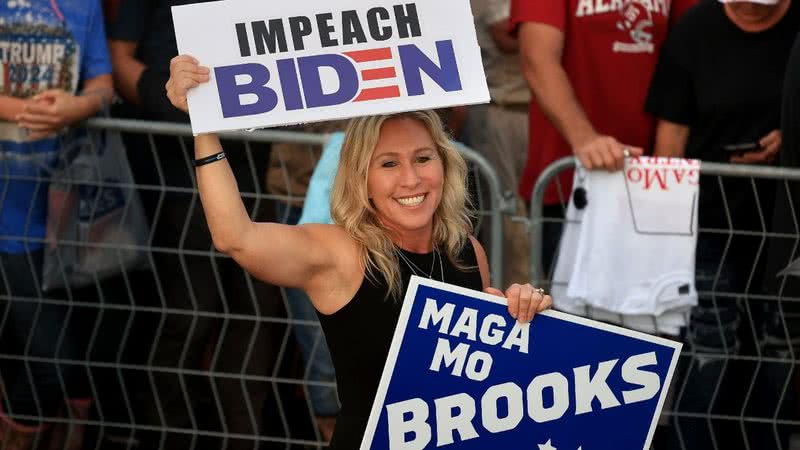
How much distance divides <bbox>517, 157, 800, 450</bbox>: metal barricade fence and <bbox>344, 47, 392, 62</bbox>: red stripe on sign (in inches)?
67.1

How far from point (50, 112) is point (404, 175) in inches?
74.1

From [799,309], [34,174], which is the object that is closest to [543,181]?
[799,309]

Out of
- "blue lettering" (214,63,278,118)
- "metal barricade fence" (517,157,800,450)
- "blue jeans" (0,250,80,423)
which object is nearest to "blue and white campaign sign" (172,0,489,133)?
"blue lettering" (214,63,278,118)

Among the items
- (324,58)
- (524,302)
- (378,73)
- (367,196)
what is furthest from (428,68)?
(524,302)

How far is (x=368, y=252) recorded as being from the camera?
3.66m

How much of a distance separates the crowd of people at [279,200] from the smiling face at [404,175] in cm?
135

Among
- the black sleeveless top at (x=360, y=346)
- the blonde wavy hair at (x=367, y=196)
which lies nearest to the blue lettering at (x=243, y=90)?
the blonde wavy hair at (x=367, y=196)

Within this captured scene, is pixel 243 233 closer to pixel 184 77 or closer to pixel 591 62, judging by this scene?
pixel 184 77

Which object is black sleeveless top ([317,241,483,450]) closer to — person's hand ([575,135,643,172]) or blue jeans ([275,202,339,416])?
person's hand ([575,135,643,172])

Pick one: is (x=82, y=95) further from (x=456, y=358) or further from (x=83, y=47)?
(x=456, y=358)

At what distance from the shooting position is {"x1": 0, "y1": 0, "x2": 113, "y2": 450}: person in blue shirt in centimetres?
520

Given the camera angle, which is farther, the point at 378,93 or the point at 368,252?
the point at 368,252

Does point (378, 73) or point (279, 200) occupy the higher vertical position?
point (378, 73)

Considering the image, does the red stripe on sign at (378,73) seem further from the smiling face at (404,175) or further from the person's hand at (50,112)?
the person's hand at (50,112)
